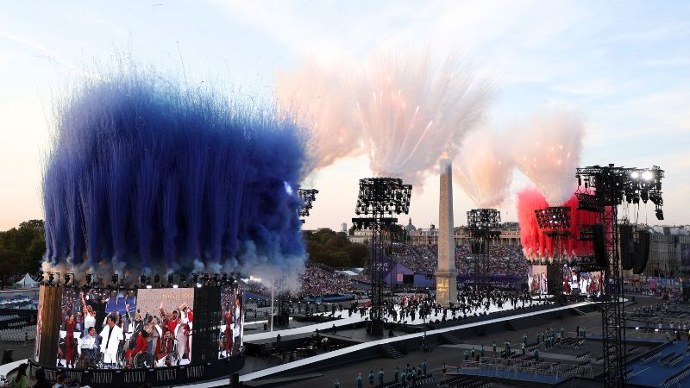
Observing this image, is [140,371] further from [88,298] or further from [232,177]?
[232,177]

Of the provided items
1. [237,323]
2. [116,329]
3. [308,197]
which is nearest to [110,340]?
[116,329]

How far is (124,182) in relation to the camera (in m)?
27.9

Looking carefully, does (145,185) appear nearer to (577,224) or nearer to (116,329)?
(116,329)

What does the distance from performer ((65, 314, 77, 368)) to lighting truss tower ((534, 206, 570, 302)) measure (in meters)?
57.4

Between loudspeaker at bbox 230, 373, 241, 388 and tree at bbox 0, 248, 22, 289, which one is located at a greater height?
tree at bbox 0, 248, 22, 289

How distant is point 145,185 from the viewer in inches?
1105

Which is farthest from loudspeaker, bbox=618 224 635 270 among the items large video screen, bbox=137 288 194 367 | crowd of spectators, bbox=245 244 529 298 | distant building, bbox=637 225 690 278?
distant building, bbox=637 225 690 278

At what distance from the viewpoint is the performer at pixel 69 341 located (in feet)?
87.4

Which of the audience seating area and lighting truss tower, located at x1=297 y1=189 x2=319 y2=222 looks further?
lighting truss tower, located at x1=297 y1=189 x2=319 y2=222

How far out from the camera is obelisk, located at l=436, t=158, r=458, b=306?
186 feet

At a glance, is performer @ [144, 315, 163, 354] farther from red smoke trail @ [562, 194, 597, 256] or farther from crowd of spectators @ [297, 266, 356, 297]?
red smoke trail @ [562, 194, 597, 256]

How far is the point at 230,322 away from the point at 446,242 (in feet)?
104

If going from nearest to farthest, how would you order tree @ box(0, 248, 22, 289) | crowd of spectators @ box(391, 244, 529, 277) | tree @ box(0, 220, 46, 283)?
tree @ box(0, 248, 22, 289)
tree @ box(0, 220, 46, 283)
crowd of spectators @ box(391, 244, 529, 277)

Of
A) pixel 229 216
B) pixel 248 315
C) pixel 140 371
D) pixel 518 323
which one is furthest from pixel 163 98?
pixel 518 323
